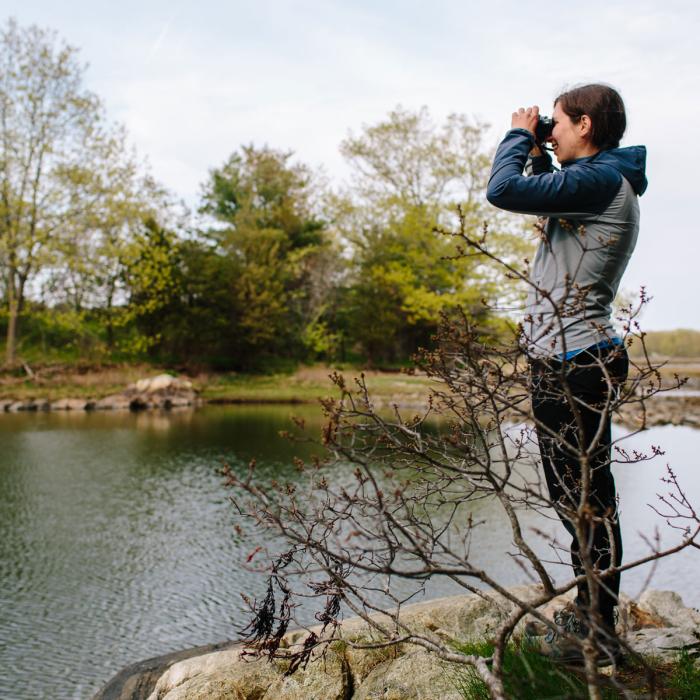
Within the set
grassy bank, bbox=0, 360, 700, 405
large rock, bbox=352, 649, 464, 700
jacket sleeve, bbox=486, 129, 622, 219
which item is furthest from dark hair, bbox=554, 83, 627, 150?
grassy bank, bbox=0, 360, 700, 405

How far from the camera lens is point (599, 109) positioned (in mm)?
2406

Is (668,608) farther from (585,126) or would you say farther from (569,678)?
(585,126)

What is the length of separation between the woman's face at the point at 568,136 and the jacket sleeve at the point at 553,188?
116 mm

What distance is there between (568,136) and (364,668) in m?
2.06

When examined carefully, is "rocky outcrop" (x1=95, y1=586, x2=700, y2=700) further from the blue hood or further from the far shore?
A: the far shore

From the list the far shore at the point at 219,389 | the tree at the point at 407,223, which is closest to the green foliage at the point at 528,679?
the far shore at the point at 219,389

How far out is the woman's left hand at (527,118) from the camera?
8.04 ft

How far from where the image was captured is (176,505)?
303 inches

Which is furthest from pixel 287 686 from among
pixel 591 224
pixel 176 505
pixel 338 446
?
pixel 176 505

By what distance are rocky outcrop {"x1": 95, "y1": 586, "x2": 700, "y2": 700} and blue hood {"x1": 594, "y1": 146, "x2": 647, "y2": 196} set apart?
1.45m

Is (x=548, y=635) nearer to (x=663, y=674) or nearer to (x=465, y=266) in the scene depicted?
(x=663, y=674)

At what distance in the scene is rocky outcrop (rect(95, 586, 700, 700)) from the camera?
8.34ft

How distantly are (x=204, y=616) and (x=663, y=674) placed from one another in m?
3.21

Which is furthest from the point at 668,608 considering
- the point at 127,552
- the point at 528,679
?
the point at 127,552
